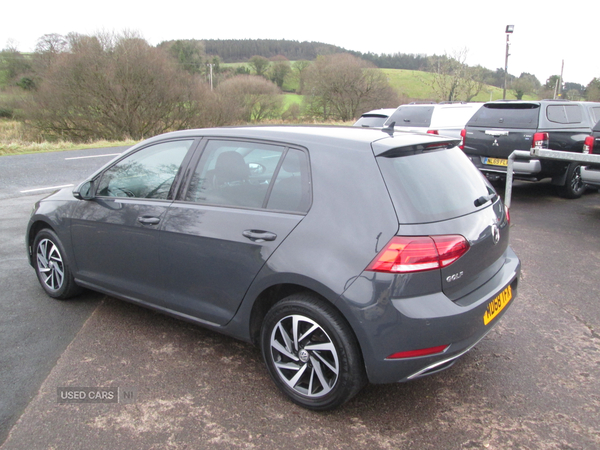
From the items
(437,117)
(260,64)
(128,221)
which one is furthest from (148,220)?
(260,64)

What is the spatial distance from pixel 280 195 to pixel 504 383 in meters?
1.90

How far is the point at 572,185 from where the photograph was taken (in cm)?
913

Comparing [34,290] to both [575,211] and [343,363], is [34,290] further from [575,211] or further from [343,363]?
[575,211]

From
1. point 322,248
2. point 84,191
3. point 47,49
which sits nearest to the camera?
point 322,248

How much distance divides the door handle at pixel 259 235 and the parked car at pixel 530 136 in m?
7.23

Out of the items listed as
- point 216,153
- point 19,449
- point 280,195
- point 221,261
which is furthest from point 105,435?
point 216,153

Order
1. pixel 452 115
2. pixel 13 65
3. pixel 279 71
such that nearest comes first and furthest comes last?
pixel 452 115 < pixel 13 65 < pixel 279 71

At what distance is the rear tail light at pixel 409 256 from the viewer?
2389 millimetres

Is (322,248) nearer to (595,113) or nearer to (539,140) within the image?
(539,140)

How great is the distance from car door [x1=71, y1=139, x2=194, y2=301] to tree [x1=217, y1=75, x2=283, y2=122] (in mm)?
35012

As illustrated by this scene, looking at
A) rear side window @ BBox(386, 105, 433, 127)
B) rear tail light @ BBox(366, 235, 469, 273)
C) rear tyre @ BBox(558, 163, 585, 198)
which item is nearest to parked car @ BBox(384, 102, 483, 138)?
rear side window @ BBox(386, 105, 433, 127)

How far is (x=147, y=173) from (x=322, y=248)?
6.04 ft

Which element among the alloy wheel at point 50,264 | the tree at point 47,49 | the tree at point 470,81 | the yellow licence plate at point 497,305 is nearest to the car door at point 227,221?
the yellow licence plate at point 497,305

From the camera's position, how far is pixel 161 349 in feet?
11.4
